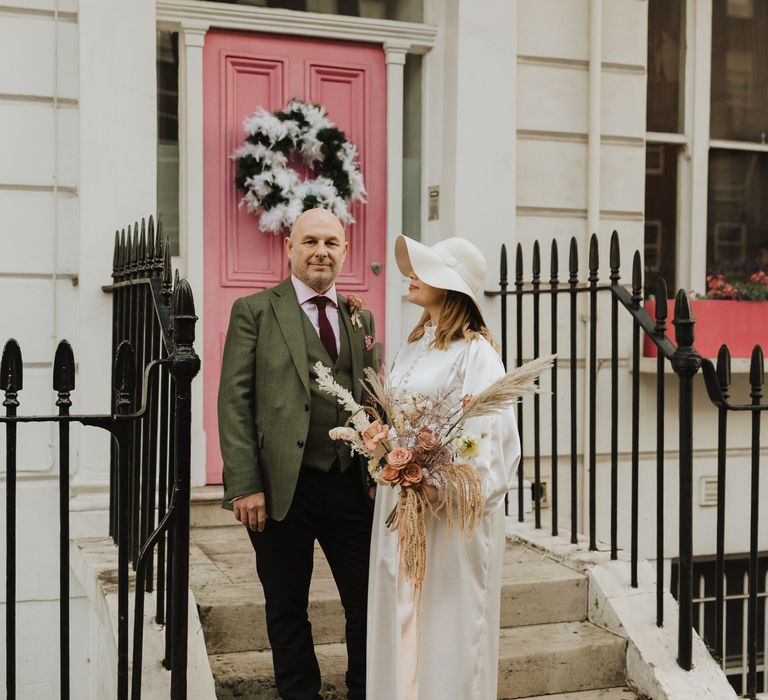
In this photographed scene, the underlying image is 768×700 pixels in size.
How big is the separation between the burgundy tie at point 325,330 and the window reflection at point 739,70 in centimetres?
408

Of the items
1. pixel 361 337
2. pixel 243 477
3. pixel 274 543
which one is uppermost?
pixel 361 337

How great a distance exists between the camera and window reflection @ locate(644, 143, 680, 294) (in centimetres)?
677

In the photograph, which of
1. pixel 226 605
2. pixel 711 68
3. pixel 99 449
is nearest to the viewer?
pixel 226 605

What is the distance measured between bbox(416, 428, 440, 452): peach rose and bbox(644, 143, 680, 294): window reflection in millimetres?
3847

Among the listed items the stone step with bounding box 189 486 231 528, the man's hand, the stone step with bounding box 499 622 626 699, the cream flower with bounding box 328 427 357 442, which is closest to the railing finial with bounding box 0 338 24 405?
the man's hand

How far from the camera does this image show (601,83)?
20.9 ft

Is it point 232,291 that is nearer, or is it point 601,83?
point 232,291

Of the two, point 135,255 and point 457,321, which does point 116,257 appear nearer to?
point 135,255

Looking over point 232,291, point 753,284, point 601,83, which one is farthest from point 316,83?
point 753,284

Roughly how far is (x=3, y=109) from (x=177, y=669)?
123 inches

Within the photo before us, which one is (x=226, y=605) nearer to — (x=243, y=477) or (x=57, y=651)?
(x=243, y=477)

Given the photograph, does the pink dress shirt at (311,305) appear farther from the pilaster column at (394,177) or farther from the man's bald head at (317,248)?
the pilaster column at (394,177)

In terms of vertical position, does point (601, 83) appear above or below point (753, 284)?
above

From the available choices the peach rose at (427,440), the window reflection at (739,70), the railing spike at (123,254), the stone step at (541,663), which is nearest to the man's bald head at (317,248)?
Result: the peach rose at (427,440)
